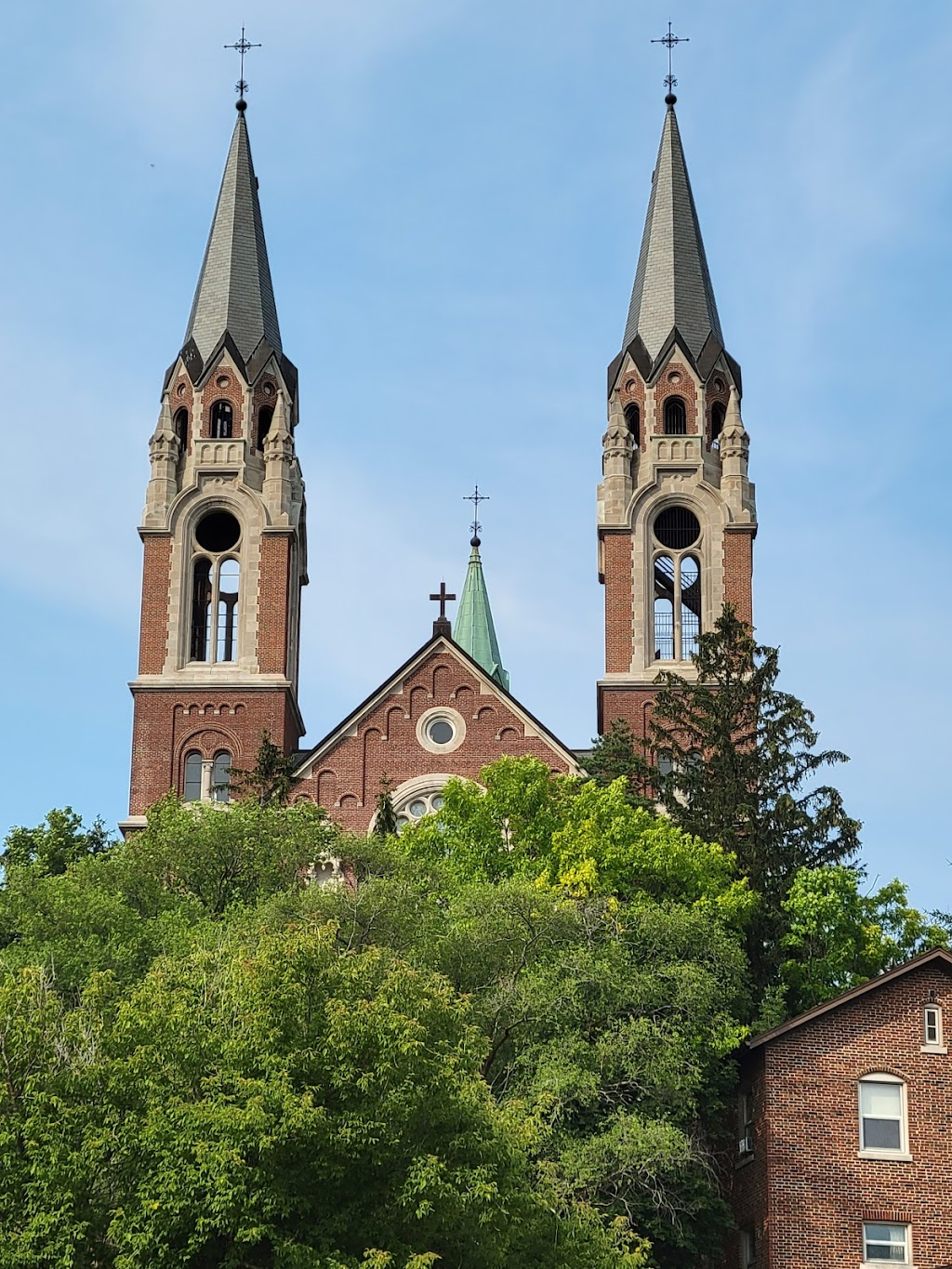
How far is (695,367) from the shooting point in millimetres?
69750

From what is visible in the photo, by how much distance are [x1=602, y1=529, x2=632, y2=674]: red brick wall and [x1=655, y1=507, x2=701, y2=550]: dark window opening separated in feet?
4.13

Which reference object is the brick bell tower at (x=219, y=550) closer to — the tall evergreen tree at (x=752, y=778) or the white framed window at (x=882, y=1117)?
the tall evergreen tree at (x=752, y=778)

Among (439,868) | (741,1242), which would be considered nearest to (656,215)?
(439,868)

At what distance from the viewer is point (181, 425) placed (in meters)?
70.1

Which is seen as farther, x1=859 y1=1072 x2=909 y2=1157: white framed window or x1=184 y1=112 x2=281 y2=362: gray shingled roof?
x1=184 y1=112 x2=281 y2=362: gray shingled roof

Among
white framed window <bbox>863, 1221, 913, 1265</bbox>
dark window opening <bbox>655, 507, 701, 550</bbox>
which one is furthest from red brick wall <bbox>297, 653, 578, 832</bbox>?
white framed window <bbox>863, 1221, 913, 1265</bbox>

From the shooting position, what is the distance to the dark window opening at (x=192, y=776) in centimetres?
6550

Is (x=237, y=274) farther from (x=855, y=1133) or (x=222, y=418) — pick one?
(x=855, y=1133)

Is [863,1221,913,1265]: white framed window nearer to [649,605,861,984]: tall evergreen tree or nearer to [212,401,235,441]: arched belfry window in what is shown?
[649,605,861,984]: tall evergreen tree

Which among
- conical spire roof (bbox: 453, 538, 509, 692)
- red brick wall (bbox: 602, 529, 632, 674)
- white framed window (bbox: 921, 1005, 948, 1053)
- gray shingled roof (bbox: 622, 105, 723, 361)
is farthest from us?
conical spire roof (bbox: 453, 538, 509, 692)

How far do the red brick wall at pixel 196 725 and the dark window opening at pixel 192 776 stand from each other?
0.21 meters

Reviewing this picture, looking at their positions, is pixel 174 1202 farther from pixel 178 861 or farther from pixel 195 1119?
pixel 178 861

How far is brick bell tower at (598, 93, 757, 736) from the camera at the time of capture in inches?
2613

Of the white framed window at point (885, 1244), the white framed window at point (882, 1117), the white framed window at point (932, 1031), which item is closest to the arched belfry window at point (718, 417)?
the white framed window at point (932, 1031)
